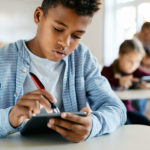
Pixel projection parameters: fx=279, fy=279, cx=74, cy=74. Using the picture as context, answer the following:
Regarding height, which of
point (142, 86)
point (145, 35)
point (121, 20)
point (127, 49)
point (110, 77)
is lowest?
point (142, 86)

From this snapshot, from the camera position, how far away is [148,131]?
0.89m

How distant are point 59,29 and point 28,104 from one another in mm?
300

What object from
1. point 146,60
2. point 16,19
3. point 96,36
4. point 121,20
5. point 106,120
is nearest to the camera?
point 106,120

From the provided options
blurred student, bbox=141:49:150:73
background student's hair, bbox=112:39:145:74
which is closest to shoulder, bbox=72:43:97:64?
background student's hair, bbox=112:39:145:74

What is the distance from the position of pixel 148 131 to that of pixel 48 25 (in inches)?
19.0

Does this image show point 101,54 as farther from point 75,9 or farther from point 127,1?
point 75,9

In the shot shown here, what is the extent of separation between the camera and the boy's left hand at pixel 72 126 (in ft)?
2.39

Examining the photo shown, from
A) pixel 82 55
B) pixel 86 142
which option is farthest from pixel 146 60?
pixel 86 142

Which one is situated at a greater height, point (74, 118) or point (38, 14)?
point (38, 14)

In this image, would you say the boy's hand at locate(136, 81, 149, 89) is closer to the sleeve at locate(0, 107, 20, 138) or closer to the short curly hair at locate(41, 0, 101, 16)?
the short curly hair at locate(41, 0, 101, 16)

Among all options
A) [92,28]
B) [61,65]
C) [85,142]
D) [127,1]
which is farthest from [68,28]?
[92,28]

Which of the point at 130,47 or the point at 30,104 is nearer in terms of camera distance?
the point at 30,104

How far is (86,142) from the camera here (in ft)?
2.55

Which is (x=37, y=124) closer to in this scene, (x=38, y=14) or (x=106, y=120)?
(x=106, y=120)
